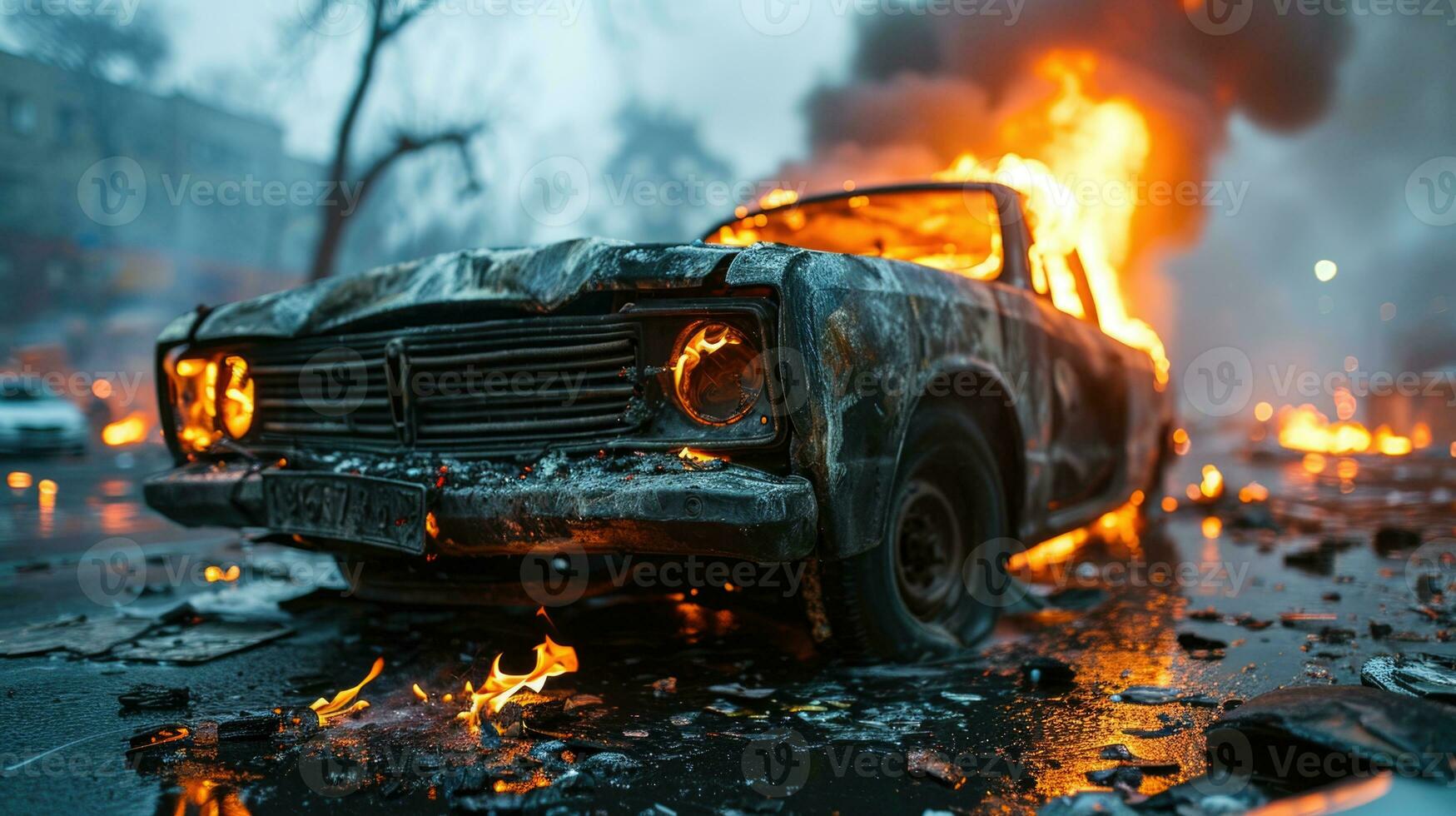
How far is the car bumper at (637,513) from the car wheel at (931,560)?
381 mm

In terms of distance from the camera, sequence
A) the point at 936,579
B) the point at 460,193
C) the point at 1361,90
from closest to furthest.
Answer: the point at 936,579, the point at 460,193, the point at 1361,90

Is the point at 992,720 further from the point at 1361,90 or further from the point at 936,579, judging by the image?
the point at 1361,90

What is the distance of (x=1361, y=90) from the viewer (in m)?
16.8

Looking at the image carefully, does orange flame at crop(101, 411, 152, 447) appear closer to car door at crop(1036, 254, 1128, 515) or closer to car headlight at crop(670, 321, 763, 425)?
car door at crop(1036, 254, 1128, 515)

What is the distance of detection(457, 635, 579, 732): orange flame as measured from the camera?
225 centimetres

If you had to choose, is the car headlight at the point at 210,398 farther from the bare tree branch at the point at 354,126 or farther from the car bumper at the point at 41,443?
the car bumper at the point at 41,443

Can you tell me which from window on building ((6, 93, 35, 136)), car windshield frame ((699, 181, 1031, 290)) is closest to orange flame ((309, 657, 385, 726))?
car windshield frame ((699, 181, 1031, 290))

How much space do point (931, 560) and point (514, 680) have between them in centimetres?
128

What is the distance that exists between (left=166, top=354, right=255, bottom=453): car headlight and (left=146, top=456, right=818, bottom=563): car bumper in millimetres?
1206

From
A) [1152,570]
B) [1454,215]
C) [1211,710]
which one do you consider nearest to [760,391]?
[1211,710]

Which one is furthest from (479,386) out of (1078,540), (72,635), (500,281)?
(1078,540)

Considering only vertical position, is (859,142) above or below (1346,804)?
above

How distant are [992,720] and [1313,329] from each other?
50.9 m

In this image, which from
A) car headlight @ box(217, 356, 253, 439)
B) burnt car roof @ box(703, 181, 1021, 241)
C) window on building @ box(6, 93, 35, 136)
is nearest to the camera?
car headlight @ box(217, 356, 253, 439)
